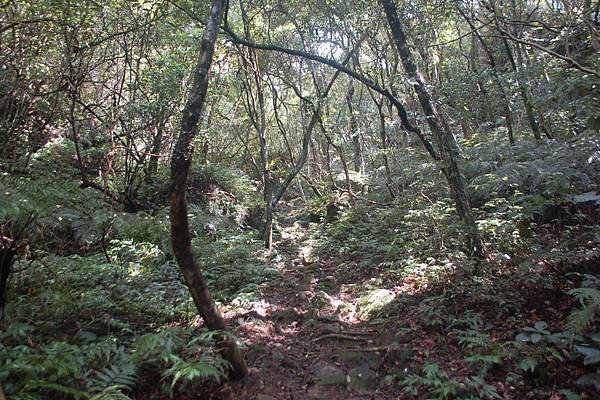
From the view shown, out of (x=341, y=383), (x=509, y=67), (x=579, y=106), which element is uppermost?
(x=509, y=67)

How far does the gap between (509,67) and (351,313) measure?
7912mm

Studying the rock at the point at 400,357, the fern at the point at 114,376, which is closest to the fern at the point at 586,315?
the rock at the point at 400,357

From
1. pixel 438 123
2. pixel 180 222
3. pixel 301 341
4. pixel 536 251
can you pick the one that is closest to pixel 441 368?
pixel 301 341

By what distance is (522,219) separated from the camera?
6.69 metres

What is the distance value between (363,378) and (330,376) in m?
0.40

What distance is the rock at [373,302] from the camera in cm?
617

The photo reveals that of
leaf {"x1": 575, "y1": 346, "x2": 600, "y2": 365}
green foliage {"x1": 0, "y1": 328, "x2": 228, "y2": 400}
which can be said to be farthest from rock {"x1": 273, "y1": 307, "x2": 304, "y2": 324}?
leaf {"x1": 575, "y1": 346, "x2": 600, "y2": 365}

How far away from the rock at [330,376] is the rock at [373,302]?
1428 mm

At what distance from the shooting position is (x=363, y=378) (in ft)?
15.2

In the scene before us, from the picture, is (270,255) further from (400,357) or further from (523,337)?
(523,337)

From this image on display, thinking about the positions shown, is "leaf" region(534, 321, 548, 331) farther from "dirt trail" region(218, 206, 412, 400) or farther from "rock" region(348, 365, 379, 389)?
"rock" region(348, 365, 379, 389)

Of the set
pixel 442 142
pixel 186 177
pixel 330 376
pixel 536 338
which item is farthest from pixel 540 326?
pixel 186 177

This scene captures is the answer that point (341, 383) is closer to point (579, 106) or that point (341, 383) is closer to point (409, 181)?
point (579, 106)

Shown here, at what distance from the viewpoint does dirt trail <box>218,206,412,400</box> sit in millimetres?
4398
